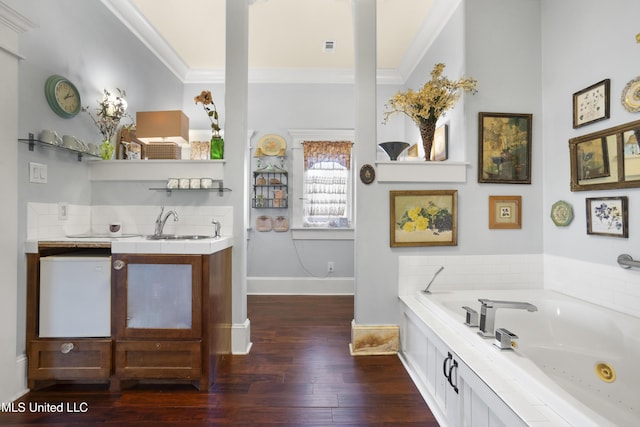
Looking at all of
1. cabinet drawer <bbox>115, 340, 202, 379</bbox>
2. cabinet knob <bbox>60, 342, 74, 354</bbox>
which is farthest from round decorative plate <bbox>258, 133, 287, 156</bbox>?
cabinet knob <bbox>60, 342, 74, 354</bbox>

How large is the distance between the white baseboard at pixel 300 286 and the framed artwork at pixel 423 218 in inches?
69.5

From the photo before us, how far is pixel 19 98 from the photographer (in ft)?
5.87

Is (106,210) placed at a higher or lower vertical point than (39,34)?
lower

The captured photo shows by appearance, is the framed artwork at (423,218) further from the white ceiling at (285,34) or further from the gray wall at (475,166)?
the white ceiling at (285,34)

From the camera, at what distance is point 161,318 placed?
181 centimetres

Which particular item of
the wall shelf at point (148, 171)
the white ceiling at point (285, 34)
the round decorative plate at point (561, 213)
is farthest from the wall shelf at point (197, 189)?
the round decorative plate at point (561, 213)

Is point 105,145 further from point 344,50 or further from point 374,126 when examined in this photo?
point 344,50

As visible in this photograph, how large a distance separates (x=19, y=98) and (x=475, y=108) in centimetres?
309

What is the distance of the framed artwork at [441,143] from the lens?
2679 millimetres

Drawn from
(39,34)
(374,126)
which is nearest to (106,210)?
(39,34)

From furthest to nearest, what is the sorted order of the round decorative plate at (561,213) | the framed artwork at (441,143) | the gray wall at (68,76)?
the framed artwork at (441,143)
the round decorative plate at (561,213)
the gray wall at (68,76)

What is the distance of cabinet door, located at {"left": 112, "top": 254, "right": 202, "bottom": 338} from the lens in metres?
1.81

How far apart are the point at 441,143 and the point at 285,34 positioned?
205 centimetres

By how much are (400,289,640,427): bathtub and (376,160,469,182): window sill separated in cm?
88
